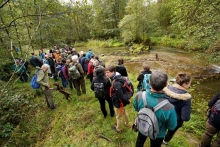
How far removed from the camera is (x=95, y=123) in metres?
4.43

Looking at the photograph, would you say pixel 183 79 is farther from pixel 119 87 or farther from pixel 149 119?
pixel 119 87

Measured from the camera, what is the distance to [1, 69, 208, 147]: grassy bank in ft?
12.2

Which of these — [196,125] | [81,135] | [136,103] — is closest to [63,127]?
[81,135]

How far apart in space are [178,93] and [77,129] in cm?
326

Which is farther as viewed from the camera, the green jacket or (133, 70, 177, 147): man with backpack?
the green jacket

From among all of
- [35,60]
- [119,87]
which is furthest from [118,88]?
[35,60]

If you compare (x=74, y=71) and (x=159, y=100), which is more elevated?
(x=159, y=100)

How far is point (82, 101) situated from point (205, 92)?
6637 millimetres

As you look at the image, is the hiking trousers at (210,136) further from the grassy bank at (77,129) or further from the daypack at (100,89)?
the daypack at (100,89)

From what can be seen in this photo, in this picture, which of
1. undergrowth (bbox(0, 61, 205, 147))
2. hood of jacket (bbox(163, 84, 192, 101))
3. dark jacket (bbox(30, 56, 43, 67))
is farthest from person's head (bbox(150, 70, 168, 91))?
dark jacket (bbox(30, 56, 43, 67))

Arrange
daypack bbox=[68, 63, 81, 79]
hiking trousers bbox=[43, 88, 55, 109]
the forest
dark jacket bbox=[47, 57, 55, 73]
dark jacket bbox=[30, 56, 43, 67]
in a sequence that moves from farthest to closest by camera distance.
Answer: dark jacket bbox=[47, 57, 55, 73], dark jacket bbox=[30, 56, 43, 67], daypack bbox=[68, 63, 81, 79], hiking trousers bbox=[43, 88, 55, 109], the forest

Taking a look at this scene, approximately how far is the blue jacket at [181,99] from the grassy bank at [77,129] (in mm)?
1297

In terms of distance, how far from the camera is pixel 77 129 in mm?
4336

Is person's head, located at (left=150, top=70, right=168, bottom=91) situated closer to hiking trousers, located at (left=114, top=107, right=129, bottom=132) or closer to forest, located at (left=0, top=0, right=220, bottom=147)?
hiking trousers, located at (left=114, top=107, right=129, bottom=132)
